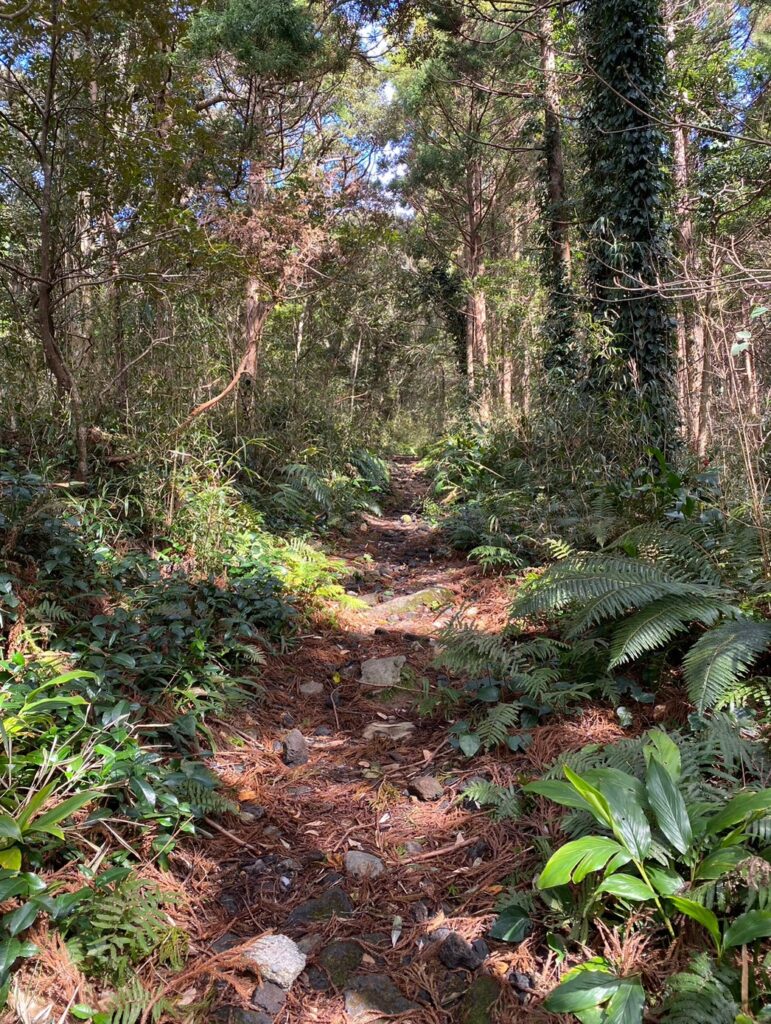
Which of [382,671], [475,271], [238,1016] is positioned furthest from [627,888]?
[475,271]

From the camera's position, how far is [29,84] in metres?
4.41

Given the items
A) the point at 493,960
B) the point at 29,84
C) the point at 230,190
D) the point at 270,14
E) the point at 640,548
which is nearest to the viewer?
the point at 493,960

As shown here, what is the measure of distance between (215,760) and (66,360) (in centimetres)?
424

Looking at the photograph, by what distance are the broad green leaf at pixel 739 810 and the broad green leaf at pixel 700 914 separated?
231 millimetres

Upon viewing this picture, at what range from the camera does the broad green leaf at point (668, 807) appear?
5.80 ft

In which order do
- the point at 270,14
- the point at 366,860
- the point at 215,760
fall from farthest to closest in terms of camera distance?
the point at 270,14 → the point at 215,760 → the point at 366,860

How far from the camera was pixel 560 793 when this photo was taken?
1903 millimetres

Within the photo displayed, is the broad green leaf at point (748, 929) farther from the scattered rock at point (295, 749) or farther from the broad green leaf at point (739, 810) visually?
the scattered rock at point (295, 749)

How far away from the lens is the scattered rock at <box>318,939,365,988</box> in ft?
6.14

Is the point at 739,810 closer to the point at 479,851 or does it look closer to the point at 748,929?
the point at 748,929

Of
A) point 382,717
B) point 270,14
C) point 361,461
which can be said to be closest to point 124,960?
point 382,717

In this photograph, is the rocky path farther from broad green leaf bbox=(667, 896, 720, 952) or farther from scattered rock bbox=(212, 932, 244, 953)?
broad green leaf bbox=(667, 896, 720, 952)

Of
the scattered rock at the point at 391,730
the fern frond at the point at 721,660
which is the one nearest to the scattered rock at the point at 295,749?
the scattered rock at the point at 391,730

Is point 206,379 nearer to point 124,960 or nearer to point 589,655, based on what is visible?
point 589,655
